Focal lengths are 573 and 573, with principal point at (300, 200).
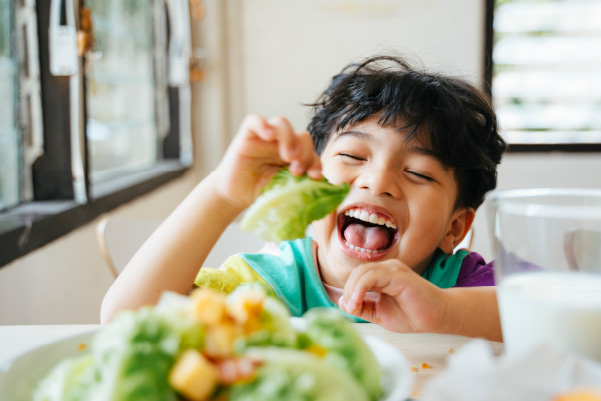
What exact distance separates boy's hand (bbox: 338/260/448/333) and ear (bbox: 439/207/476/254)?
483 millimetres

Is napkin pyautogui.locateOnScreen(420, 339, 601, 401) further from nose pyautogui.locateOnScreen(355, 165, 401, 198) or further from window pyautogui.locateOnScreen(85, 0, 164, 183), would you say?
window pyautogui.locateOnScreen(85, 0, 164, 183)

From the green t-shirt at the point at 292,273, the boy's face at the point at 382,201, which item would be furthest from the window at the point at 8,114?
the boy's face at the point at 382,201

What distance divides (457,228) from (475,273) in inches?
6.3

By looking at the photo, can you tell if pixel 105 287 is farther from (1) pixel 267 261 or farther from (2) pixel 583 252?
(2) pixel 583 252

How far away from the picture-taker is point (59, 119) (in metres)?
1.92

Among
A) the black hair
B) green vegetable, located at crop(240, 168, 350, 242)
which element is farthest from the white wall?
green vegetable, located at crop(240, 168, 350, 242)

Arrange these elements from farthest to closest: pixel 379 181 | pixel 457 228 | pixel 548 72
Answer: pixel 548 72, pixel 457 228, pixel 379 181

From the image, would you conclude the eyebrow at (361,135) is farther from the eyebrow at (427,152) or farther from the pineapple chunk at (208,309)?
the pineapple chunk at (208,309)

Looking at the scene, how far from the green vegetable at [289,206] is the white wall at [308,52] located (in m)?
2.84

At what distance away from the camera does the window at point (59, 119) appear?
1.74 m

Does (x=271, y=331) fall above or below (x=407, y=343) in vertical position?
above

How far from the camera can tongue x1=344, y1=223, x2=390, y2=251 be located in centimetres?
113

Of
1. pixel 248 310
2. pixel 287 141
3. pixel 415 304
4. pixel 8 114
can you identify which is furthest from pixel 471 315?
pixel 8 114

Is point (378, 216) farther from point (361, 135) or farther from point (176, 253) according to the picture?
point (176, 253)
